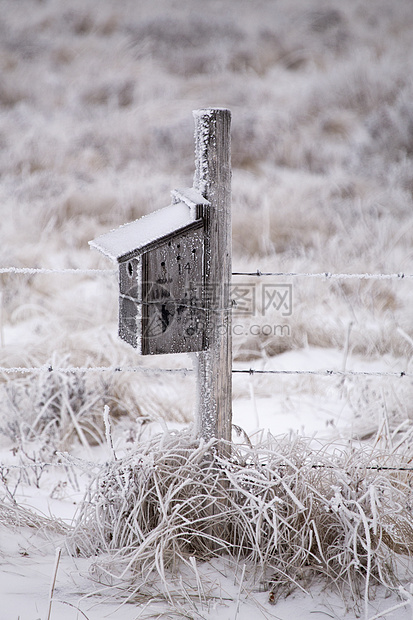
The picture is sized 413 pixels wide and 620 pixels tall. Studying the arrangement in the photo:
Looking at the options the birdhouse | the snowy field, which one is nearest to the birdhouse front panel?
the birdhouse

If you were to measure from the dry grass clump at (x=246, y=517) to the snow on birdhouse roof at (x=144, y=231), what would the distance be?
561mm

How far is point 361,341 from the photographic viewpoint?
12.9 ft

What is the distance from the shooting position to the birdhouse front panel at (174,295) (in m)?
1.73

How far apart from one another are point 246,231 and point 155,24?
8.89 m

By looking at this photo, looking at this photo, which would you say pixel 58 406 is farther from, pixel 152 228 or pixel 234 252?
pixel 234 252

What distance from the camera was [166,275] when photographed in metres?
1.75

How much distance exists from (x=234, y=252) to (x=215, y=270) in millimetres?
4216

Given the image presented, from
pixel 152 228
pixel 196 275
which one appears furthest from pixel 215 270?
pixel 152 228

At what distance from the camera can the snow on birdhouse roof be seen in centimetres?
169

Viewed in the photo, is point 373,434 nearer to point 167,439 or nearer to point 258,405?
point 258,405

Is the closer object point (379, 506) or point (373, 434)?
point (379, 506)

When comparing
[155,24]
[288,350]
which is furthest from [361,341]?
[155,24]

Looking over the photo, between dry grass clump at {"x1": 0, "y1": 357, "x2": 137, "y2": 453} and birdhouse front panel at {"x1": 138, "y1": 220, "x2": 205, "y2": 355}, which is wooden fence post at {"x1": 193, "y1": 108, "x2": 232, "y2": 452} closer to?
A: birdhouse front panel at {"x1": 138, "y1": 220, "x2": 205, "y2": 355}

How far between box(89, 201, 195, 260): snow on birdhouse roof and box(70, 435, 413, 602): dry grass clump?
0.56 m
